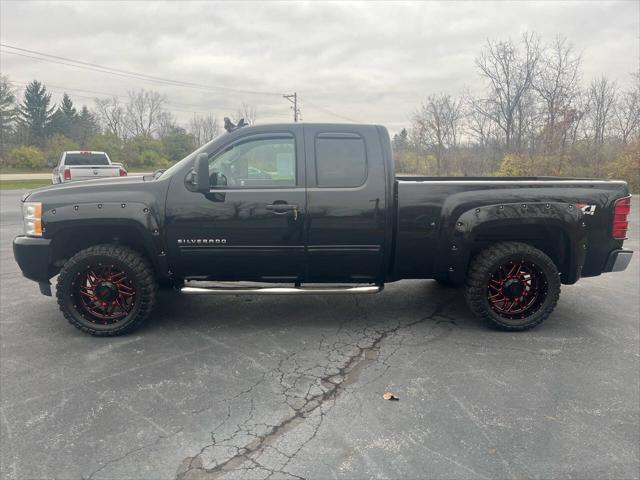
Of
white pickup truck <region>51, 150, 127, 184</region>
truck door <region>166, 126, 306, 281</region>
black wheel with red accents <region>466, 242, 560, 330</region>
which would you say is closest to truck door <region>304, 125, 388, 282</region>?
truck door <region>166, 126, 306, 281</region>

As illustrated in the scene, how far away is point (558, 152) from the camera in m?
25.7

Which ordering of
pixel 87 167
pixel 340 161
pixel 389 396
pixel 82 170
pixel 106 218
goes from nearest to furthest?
pixel 389 396 → pixel 106 218 → pixel 340 161 → pixel 82 170 → pixel 87 167

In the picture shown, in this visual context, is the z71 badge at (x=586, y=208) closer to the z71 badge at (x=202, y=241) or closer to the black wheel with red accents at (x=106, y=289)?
the z71 badge at (x=202, y=241)

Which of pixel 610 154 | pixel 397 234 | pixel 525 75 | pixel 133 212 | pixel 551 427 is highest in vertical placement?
pixel 525 75

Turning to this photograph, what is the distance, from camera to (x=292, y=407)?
2.93 metres

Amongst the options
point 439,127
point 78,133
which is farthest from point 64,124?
point 439,127

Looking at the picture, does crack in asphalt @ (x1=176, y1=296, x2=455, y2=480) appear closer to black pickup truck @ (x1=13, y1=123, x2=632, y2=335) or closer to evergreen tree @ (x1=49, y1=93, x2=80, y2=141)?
black pickup truck @ (x1=13, y1=123, x2=632, y2=335)

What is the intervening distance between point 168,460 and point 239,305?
8.65ft

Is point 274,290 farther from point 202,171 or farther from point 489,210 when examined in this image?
point 489,210

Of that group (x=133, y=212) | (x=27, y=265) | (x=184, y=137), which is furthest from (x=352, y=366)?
(x=184, y=137)

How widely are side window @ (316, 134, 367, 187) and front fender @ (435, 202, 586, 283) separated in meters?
0.99

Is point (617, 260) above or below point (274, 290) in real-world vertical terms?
above

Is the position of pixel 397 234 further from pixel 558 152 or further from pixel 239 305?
pixel 558 152

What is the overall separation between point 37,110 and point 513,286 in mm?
72170
